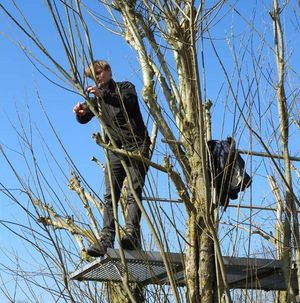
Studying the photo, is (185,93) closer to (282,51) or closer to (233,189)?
(233,189)

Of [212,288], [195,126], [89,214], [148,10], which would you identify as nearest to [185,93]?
[195,126]

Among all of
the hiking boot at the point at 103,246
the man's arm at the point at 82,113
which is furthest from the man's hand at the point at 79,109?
the hiking boot at the point at 103,246

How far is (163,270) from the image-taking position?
175 inches

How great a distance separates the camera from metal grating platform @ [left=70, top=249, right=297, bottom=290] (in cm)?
405

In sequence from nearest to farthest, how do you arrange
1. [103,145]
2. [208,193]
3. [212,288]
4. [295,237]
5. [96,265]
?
[208,193] < [103,145] < [212,288] < [295,237] < [96,265]

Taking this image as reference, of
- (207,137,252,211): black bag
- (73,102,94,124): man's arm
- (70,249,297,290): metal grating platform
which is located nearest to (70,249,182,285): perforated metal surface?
(70,249,297,290): metal grating platform

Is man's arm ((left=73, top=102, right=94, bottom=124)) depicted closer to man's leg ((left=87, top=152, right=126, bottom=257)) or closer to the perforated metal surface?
man's leg ((left=87, top=152, right=126, bottom=257))

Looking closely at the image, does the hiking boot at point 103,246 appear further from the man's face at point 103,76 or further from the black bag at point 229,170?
the man's face at point 103,76

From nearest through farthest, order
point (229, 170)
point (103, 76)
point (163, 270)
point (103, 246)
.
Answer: point (229, 170), point (103, 246), point (103, 76), point (163, 270)

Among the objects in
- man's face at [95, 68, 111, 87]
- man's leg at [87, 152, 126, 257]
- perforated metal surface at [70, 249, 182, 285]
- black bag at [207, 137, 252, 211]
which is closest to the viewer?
black bag at [207, 137, 252, 211]

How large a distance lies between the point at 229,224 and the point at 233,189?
358 mm

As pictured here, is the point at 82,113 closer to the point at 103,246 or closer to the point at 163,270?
the point at 103,246

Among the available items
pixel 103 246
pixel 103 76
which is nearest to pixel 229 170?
pixel 103 246

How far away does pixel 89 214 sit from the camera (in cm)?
629
